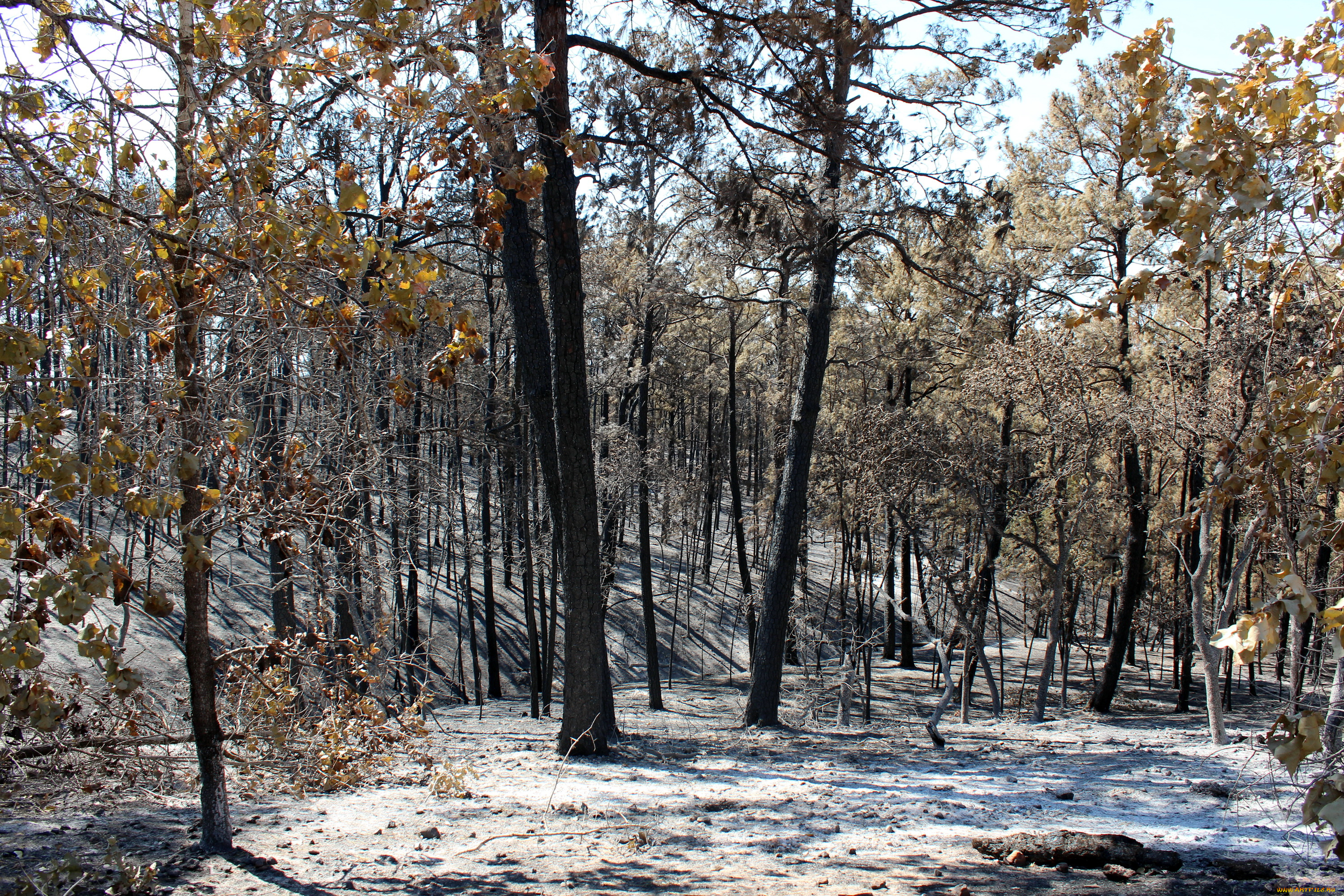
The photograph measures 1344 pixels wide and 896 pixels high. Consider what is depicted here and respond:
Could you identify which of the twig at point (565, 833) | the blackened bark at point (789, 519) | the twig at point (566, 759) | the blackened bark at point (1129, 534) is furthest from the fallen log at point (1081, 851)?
the blackened bark at point (1129, 534)

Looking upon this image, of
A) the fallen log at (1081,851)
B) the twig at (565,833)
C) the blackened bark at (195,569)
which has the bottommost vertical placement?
the twig at (565,833)

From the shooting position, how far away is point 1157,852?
171 inches

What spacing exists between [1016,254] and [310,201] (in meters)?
16.0

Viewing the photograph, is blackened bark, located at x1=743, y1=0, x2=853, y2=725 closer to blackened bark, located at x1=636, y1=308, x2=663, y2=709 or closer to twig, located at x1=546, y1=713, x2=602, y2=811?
twig, located at x1=546, y1=713, x2=602, y2=811

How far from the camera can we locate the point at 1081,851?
4309 millimetres

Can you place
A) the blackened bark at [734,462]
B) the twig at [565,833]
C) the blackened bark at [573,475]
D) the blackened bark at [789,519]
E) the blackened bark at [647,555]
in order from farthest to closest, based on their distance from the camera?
the blackened bark at [734,462] → the blackened bark at [647,555] → the blackened bark at [789,519] → the blackened bark at [573,475] → the twig at [565,833]

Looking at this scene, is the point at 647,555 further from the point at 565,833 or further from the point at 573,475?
the point at 565,833

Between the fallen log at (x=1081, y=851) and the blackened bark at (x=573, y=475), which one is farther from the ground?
the blackened bark at (x=573, y=475)

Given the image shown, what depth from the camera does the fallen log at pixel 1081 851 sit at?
421 cm

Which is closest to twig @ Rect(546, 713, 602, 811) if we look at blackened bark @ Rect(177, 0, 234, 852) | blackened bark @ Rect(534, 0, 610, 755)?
blackened bark @ Rect(534, 0, 610, 755)

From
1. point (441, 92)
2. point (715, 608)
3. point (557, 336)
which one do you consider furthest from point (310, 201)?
point (715, 608)

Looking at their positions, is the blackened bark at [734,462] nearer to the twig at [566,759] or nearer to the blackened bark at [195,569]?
the twig at [566,759]

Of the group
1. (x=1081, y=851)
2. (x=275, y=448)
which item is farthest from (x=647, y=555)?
(x=1081, y=851)

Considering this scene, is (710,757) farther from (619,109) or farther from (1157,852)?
(619,109)
